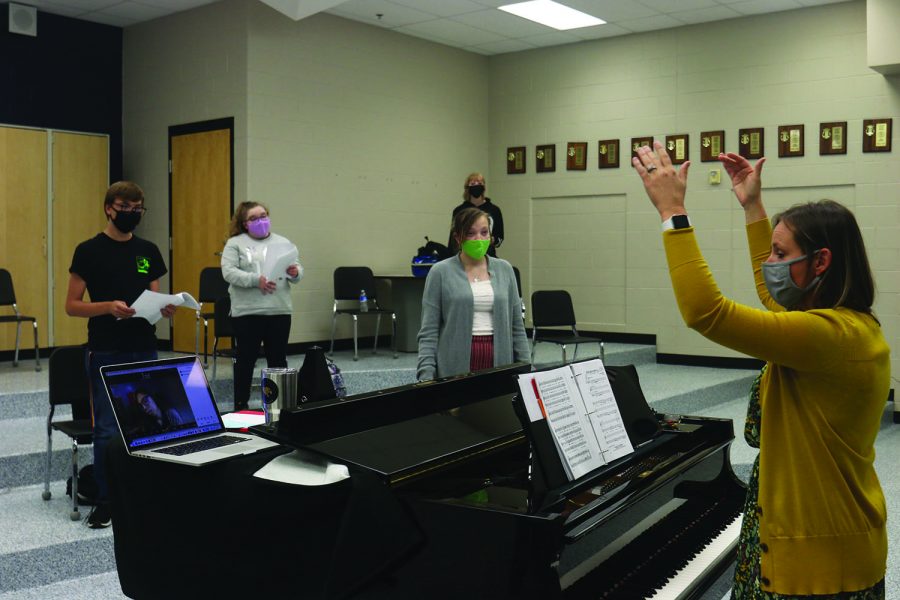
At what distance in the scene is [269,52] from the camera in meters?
7.56

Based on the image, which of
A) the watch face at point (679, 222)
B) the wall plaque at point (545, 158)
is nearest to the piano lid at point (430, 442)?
the watch face at point (679, 222)

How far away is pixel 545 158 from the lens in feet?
30.6

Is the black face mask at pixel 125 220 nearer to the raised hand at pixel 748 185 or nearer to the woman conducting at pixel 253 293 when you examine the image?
the woman conducting at pixel 253 293

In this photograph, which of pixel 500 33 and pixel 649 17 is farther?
pixel 500 33

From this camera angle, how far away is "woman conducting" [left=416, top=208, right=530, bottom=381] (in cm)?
357

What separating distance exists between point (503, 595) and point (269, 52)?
666 cm

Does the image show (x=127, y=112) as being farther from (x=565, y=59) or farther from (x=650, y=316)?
(x=650, y=316)

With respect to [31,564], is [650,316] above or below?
above

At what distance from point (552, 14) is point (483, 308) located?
519 centimetres

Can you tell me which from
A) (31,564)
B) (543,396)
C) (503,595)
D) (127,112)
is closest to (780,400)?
(543,396)

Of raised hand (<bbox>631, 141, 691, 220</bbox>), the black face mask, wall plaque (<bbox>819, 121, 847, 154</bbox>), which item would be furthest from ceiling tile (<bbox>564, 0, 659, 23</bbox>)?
raised hand (<bbox>631, 141, 691, 220</bbox>)

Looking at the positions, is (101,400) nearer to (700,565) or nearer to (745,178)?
(700,565)

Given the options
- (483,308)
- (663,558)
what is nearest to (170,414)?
(663,558)

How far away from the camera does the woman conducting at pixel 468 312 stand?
11.7ft
